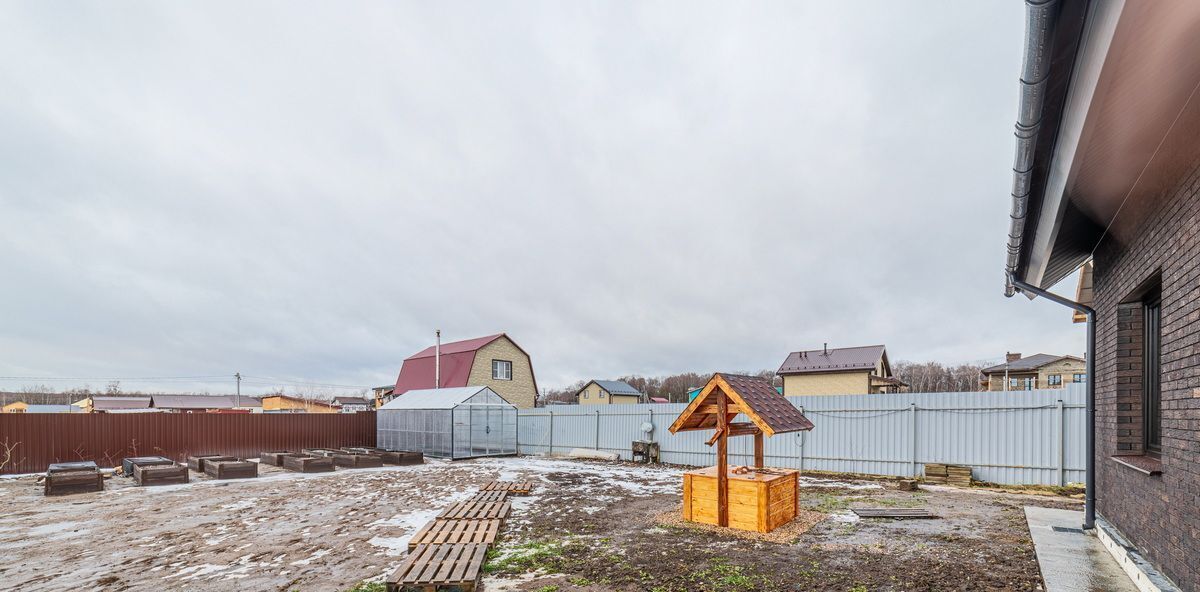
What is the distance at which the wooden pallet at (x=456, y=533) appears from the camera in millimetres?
7223

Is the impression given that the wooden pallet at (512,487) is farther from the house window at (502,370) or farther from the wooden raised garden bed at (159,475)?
the house window at (502,370)

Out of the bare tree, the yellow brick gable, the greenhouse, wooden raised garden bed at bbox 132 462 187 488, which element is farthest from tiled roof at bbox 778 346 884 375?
the bare tree

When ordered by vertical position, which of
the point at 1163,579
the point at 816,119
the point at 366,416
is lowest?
the point at 366,416

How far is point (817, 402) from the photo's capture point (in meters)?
14.8

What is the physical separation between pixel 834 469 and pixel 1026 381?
30407mm

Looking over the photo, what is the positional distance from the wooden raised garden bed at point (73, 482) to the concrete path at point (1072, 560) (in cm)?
1702

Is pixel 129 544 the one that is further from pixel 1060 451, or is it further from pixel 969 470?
pixel 1060 451

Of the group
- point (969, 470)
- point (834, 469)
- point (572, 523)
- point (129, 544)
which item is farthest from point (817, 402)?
point (129, 544)

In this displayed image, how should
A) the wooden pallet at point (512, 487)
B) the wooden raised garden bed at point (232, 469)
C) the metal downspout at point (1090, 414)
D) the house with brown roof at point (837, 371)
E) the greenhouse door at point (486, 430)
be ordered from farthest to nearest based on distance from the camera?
the house with brown roof at point (837, 371) → the greenhouse door at point (486, 430) → the wooden raised garden bed at point (232, 469) → the wooden pallet at point (512, 487) → the metal downspout at point (1090, 414)

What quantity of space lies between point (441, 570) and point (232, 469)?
40.7 feet

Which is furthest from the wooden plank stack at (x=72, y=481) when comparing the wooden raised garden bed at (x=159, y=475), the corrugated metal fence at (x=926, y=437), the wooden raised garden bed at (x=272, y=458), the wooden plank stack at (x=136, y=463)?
the corrugated metal fence at (x=926, y=437)

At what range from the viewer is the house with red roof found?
94.9 ft

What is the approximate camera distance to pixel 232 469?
597 inches

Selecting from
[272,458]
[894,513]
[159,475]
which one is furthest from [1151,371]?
[272,458]
